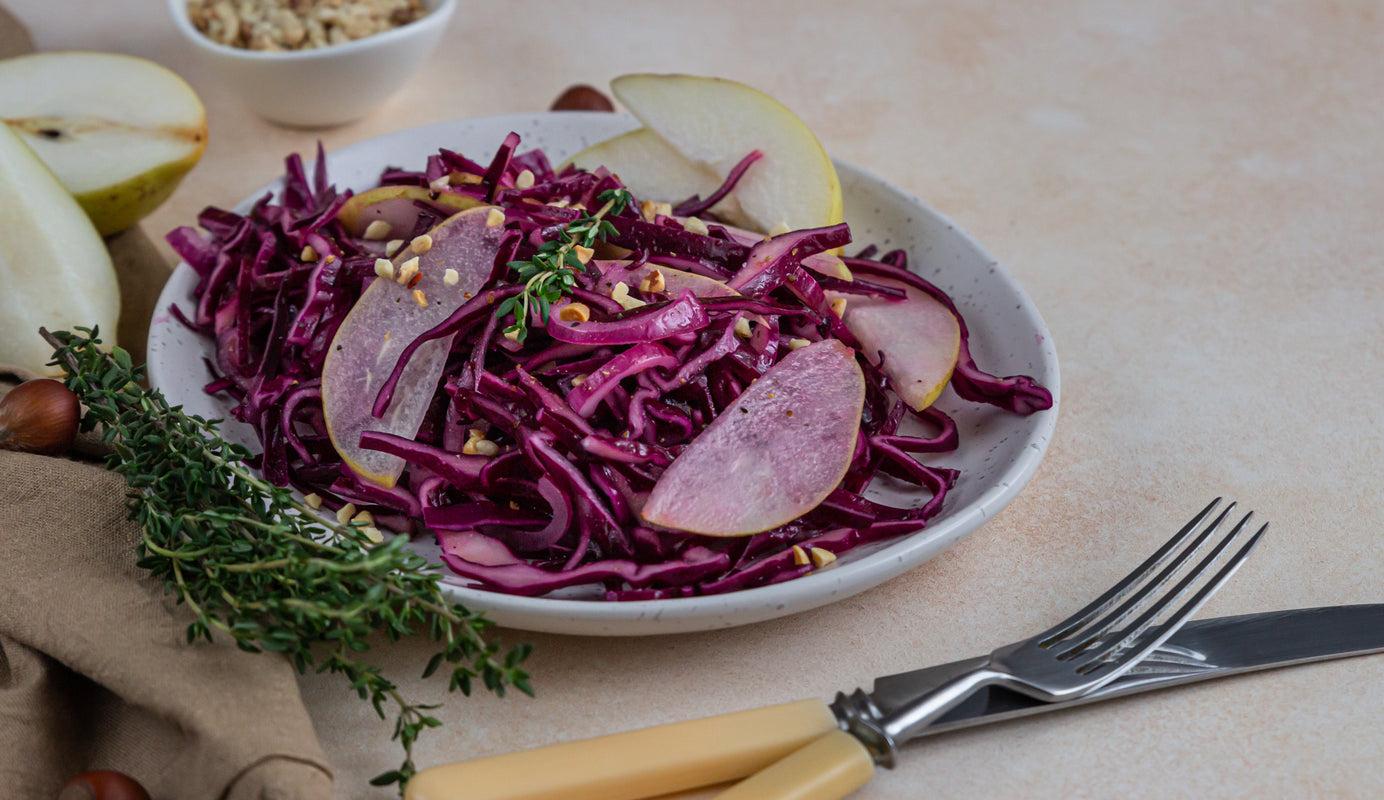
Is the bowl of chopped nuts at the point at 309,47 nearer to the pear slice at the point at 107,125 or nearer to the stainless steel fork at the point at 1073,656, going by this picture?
the pear slice at the point at 107,125

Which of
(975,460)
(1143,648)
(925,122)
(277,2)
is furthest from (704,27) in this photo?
(1143,648)

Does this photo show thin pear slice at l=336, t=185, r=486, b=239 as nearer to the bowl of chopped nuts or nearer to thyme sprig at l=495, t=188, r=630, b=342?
thyme sprig at l=495, t=188, r=630, b=342

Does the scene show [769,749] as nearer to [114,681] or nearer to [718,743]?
[718,743]

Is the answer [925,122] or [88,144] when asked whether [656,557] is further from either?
[925,122]

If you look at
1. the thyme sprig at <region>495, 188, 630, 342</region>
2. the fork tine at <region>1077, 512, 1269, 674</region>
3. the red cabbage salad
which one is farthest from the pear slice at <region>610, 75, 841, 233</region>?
the fork tine at <region>1077, 512, 1269, 674</region>

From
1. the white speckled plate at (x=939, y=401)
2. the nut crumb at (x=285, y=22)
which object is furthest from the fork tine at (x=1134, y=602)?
the nut crumb at (x=285, y=22)
